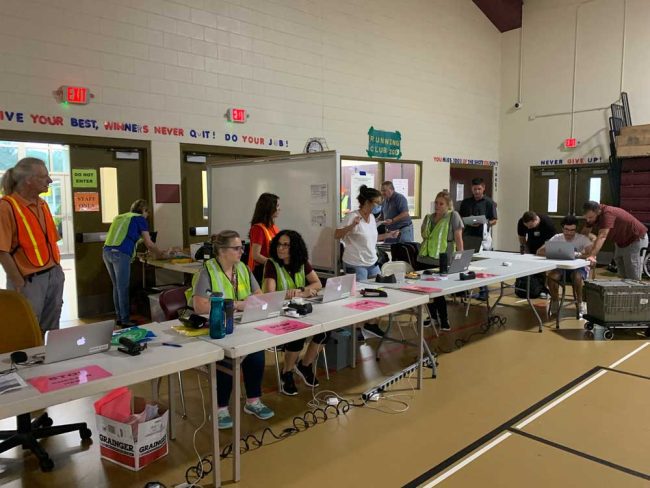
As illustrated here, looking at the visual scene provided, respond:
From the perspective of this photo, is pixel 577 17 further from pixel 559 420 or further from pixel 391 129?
pixel 559 420

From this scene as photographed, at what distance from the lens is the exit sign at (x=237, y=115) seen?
6293mm

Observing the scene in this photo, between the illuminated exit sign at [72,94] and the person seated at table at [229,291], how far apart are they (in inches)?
125

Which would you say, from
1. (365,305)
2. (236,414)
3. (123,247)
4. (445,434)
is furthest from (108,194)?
(445,434)

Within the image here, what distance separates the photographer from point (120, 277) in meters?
Answer: 5.10

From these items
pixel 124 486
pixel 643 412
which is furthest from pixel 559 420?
pixel 124 486

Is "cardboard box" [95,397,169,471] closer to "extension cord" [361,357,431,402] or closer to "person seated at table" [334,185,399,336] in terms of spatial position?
"extension cord" [361,357,431,402]

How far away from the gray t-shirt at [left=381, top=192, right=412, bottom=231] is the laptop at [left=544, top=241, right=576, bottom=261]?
176 centimetres

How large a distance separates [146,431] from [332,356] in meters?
1.74

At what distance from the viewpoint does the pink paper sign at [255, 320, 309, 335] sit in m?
2.54

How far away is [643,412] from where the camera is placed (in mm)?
3139

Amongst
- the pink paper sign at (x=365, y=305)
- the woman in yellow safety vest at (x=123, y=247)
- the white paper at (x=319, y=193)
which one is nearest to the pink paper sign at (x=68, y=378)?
the pink paper sign at (x=365, y=305)

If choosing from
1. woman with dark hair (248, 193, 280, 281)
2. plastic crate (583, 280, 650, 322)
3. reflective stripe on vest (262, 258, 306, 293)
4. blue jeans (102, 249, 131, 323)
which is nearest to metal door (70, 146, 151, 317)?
blue jeans (102, 249, 131, 323)

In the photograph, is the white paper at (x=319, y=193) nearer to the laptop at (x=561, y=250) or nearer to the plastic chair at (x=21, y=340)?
the plastic chair at (x=21, y=340)

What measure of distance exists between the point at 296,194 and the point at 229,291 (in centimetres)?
174
